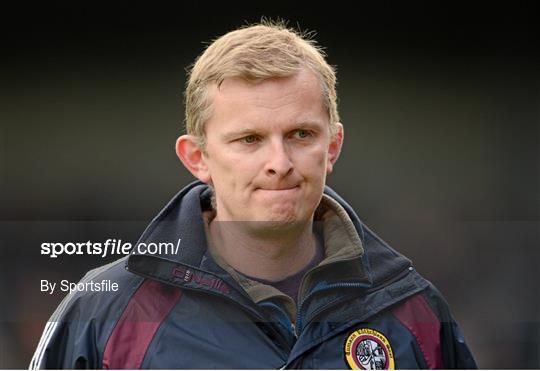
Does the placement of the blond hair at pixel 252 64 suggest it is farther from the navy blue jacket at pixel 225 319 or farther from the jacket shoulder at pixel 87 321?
the jacket shoulder at pixel 87 321

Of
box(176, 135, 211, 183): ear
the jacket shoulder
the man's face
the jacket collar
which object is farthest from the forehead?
the jacket shoulder

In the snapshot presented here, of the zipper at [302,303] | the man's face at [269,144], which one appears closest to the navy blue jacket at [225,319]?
the zipper at [302,303]

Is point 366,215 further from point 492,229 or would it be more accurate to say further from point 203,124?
point 203,124

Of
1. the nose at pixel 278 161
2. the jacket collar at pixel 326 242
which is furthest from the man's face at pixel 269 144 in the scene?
the jacket collar at pixel 326 242

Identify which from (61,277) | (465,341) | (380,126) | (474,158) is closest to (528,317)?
(465,341)

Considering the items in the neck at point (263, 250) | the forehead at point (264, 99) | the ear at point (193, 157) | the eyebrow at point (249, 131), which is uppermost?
the forehead at point (264, 99)

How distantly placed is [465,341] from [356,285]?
0.39 m

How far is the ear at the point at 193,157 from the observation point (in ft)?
7.37

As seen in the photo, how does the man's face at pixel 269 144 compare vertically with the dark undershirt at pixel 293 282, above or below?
above

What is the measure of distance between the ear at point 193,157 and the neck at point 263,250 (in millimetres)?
140

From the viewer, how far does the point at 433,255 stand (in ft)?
8.10

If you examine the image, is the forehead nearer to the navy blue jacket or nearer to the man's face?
the man's face

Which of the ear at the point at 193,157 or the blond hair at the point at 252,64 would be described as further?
the ear at the point at 193,157

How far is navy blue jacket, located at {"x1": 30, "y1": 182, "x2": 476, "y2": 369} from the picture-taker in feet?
7.04
